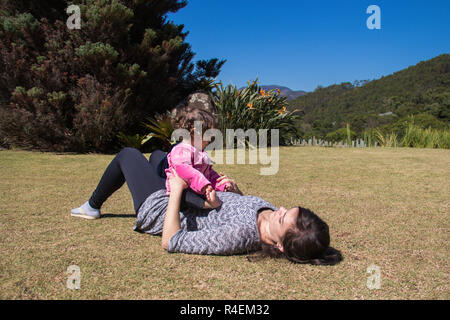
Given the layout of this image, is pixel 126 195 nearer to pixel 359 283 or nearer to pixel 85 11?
pixel 359 283

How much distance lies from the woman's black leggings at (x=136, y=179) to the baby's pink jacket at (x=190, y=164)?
0.14 meters

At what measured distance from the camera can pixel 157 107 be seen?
977cm

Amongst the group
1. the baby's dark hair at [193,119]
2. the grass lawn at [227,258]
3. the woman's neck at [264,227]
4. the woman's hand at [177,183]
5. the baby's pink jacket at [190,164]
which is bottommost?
the grass lawn at [227,258]

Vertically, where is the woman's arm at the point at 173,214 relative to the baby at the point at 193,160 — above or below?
below

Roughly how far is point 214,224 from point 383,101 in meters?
36.1

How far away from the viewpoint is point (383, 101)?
112 ft

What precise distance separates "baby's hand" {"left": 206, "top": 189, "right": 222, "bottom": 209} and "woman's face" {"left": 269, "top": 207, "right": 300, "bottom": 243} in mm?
419

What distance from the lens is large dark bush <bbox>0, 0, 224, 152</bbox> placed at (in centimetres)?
802

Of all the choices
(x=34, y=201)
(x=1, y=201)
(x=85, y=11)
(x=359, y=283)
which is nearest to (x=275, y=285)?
(x=359, y=283)

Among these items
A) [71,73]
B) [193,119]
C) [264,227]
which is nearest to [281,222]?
[264,227]

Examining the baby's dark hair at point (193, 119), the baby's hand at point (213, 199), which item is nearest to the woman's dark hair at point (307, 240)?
the baby's hand at point (213, 199)

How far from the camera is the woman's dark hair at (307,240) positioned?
2.16 metres

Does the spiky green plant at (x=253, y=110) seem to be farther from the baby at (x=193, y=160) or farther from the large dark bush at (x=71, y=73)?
the baby at (x=193, y=160)
